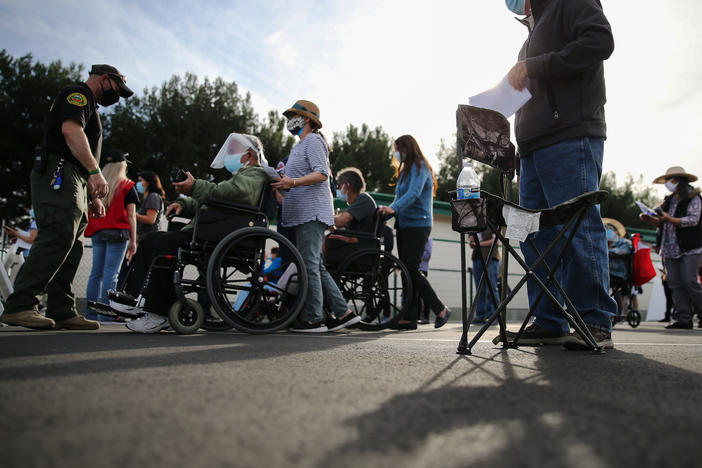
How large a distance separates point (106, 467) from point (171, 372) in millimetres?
903

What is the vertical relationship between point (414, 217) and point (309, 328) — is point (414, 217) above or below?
above

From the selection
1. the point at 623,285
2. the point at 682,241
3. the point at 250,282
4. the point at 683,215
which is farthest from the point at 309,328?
the point at 623,285

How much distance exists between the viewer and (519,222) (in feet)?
8.38

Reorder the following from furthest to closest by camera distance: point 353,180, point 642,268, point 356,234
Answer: point 642,268 → point 353,180 → point 356,234

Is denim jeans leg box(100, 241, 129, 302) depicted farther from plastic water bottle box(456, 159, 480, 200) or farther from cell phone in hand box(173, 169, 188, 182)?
plastic water bottle box(456, 159, 480, 200)

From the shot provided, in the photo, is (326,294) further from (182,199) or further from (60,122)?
(60,122)

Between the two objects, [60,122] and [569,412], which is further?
[60,122]

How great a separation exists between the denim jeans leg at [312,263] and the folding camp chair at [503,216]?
5.35ft

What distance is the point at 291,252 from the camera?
146 inches

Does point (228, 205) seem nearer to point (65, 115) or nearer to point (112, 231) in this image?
point (65, 115)

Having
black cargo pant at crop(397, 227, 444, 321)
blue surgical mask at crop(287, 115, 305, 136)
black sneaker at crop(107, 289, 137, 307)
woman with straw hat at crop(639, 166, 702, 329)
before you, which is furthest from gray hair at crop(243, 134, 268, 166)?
woman with straw hat at crop(639, 166, 702, 329)

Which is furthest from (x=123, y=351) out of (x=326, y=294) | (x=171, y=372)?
(x=326, y=294)

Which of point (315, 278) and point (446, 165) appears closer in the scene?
point (315, 278)

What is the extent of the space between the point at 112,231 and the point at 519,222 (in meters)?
4.34
